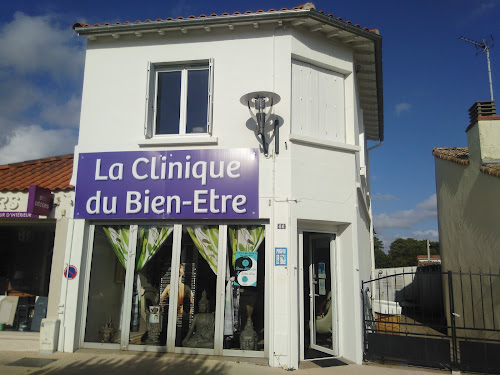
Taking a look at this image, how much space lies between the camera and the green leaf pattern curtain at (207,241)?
7.49 metres

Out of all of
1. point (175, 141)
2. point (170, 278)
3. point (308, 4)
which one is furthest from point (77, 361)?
point (308, 4)

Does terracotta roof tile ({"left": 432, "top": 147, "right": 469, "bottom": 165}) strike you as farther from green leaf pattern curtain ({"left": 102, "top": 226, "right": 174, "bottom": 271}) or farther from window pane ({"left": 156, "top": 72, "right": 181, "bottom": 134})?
green leaf pattern curtain ({"left": 102, "top": 226, "right": 174, "bottom": 271})

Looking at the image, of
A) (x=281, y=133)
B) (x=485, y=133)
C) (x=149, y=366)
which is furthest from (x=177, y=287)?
(x=485, y=133)

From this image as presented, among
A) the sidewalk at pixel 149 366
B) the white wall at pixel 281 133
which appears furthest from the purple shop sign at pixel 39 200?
the sidewalk at pixel 149 366

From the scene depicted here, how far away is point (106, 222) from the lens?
7.97 metres

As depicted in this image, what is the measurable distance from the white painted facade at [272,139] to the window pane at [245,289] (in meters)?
0.19

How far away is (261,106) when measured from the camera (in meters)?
7.26

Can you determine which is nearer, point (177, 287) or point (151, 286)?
point (177, 287)

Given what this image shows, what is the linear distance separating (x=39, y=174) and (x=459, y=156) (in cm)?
1095

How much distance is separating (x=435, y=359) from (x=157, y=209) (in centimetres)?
557

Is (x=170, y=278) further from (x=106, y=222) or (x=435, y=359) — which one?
(x=435, y=359)

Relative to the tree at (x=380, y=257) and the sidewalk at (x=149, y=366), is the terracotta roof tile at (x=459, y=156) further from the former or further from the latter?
the tree at (x=380, y=257)

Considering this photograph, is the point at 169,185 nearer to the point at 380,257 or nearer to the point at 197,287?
the point at 197,287

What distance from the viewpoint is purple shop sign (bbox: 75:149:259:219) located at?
293 inches
